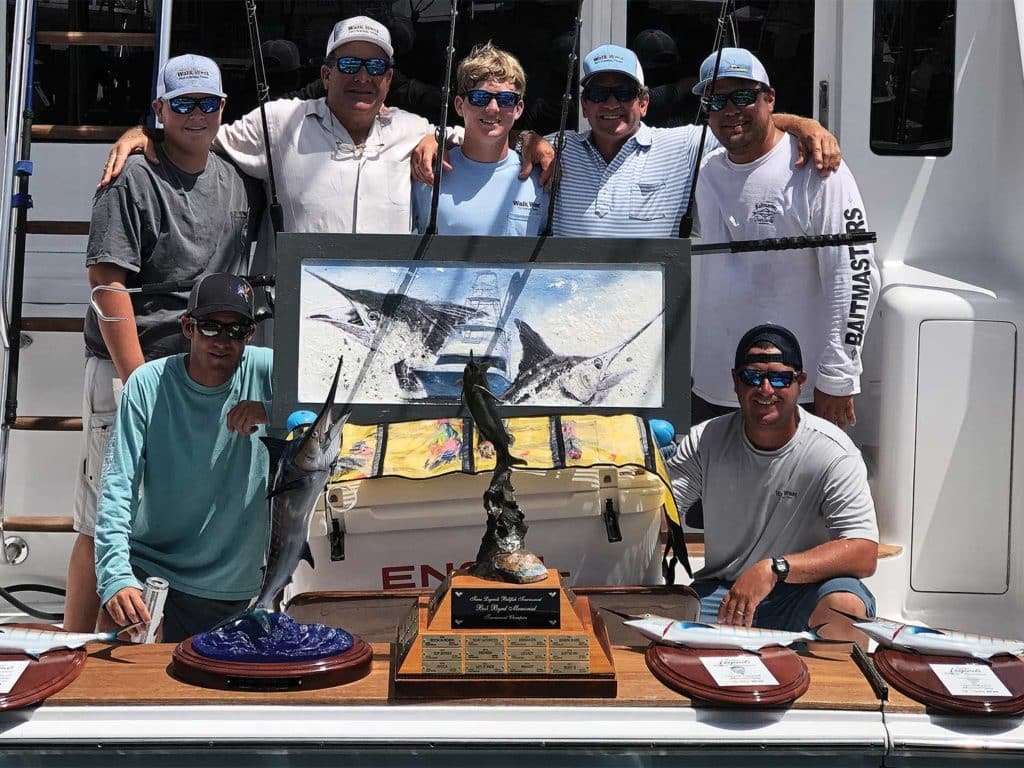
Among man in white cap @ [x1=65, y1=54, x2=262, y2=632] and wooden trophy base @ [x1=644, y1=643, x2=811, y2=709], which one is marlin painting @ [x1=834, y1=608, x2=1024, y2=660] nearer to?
wooden trophy base @ [x1=644, y1=643, x2=811, y2=709]

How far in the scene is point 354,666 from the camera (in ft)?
7.79

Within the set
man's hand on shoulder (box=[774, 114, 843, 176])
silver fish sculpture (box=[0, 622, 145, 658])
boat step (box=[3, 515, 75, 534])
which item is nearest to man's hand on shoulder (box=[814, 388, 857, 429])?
man's hand on shoulder (box=[774, 114, 843, 176])

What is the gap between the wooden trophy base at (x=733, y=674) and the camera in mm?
2258

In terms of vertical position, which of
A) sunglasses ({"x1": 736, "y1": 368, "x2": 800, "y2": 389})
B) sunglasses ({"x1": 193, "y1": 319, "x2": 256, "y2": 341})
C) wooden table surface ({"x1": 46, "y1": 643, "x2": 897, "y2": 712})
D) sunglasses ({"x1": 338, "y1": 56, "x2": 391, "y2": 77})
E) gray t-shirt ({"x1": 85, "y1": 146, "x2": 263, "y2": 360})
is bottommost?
wooden table surface ({"x1": 46, "y1": 643, "x2": 897, "y2": 712})

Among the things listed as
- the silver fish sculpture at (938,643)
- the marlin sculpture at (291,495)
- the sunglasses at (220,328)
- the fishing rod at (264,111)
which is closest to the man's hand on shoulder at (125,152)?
the fishing rod at (264,111)

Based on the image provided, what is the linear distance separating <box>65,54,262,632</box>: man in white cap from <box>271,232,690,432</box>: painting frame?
58 cm

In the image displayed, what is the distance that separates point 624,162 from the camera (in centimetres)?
374

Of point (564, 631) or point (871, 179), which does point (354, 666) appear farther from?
point (871, 179)

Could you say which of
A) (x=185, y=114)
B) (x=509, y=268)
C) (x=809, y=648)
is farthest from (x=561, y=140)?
(x=809, y=648)

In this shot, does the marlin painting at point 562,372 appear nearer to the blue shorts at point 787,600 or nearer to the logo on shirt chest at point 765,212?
the blue shorts at point 787,600

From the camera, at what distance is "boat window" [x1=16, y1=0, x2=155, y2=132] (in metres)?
4.77

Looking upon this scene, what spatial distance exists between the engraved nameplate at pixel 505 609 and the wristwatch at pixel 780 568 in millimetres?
892

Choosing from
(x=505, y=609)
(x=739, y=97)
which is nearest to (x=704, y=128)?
(x=739, y=97)

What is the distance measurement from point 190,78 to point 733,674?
2.22 metres
